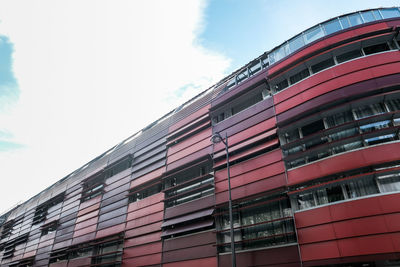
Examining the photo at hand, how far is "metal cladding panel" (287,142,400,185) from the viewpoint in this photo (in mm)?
13422

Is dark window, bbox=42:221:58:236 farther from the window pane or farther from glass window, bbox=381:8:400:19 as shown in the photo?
glass window, bbox=381:8:400:19

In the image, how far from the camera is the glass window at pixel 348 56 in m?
17.3

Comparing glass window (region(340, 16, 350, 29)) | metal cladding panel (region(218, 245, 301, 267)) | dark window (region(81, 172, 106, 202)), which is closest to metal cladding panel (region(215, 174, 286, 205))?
metal cladding panel (region(218, 245, 301, 267))

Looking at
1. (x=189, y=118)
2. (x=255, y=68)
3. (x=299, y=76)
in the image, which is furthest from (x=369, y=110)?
(x=189, y=118)

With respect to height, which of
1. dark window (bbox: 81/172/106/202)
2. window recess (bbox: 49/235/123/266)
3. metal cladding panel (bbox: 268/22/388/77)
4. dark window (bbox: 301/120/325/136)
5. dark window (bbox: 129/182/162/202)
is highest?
metal cladding panel (bbox: 268/22/388/77)

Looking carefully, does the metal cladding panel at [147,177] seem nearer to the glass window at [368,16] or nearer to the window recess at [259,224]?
the window recess at [259,224]

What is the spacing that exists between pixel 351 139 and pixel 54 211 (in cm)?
4034

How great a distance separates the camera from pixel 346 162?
14281 mm

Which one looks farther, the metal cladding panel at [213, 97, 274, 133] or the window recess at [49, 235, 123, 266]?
the window recess at [49, 235, 123, 266]

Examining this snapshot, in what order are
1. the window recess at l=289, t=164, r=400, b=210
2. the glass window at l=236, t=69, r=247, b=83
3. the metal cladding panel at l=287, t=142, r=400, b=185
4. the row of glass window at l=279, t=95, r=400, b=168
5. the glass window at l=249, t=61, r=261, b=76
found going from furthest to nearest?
the glass window at l=236, t=69, r=247, b=83
the glass window at l=249, t=61, r=261, b=76
the row of glass window at l=279, t=95, r=400, b=168
the metal cladding panel at l=287, t=142, r=400, b=185
the window recess at l=289, t=164, r=400, b=210

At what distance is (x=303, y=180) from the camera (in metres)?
15.5

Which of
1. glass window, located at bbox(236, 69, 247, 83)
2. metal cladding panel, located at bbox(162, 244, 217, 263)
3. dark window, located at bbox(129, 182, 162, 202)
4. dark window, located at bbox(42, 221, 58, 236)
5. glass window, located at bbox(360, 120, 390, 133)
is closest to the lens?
glass window, located at bbox(360, 120, 390, 133)

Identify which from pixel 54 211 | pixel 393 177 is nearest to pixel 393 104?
pixel 393 177

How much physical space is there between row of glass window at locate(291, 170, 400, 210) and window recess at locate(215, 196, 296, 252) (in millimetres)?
1070
